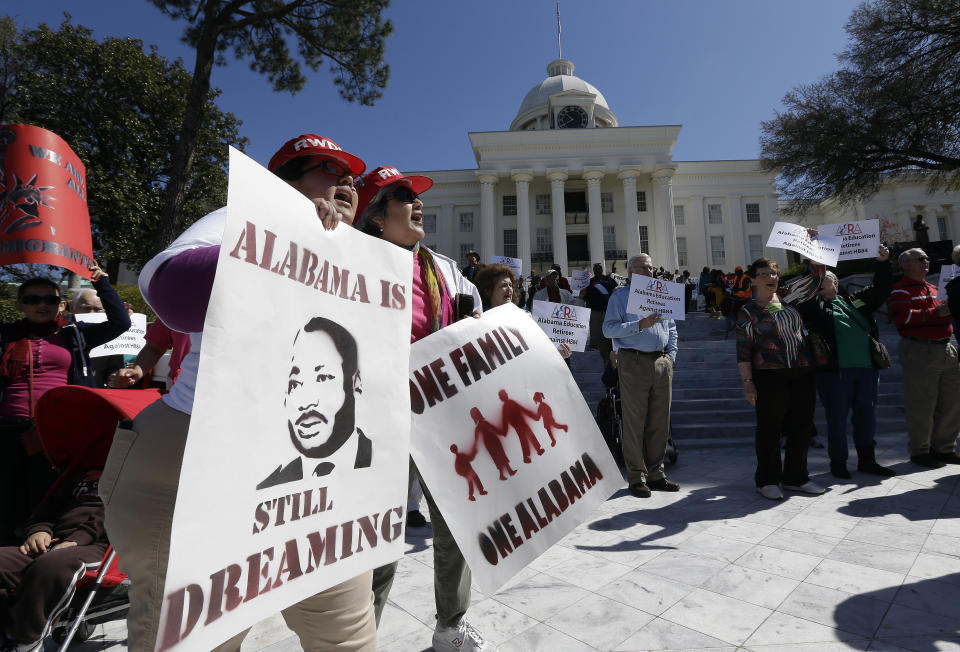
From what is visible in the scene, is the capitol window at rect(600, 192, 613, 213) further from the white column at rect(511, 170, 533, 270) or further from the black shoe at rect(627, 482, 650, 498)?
the black shoe at rect(627, 482, 650, 498)

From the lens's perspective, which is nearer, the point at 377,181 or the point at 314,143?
the point at 314,143

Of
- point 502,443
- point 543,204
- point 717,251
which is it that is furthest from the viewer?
point 717,251

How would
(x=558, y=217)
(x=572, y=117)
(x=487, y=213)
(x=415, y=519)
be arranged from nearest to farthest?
(x=415, y=519) → (x=558, y=217) → (x=487, y=213) → (x=572, y=117)

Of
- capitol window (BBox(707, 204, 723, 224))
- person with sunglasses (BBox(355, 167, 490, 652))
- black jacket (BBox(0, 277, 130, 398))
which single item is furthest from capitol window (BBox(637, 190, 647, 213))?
person with sunglasses (BBox(355, 167, 490, 652))

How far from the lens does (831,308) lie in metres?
4.80

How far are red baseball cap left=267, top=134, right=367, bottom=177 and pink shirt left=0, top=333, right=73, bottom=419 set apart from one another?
8.89ft

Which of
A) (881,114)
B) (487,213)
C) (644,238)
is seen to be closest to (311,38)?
(881,114)

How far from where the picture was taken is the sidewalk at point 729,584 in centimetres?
227

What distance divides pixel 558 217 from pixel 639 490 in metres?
33.2

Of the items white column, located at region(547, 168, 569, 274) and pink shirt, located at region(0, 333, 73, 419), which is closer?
pink shirt, located at region(0, 333, 73, 419)

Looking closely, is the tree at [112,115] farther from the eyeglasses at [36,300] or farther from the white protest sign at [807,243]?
the white protest sign at [807,243]

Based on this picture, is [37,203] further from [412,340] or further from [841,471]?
[841,471]

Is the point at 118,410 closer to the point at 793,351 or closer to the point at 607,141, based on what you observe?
the point at 793,351

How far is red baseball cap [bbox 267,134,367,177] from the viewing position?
4.80 ft
